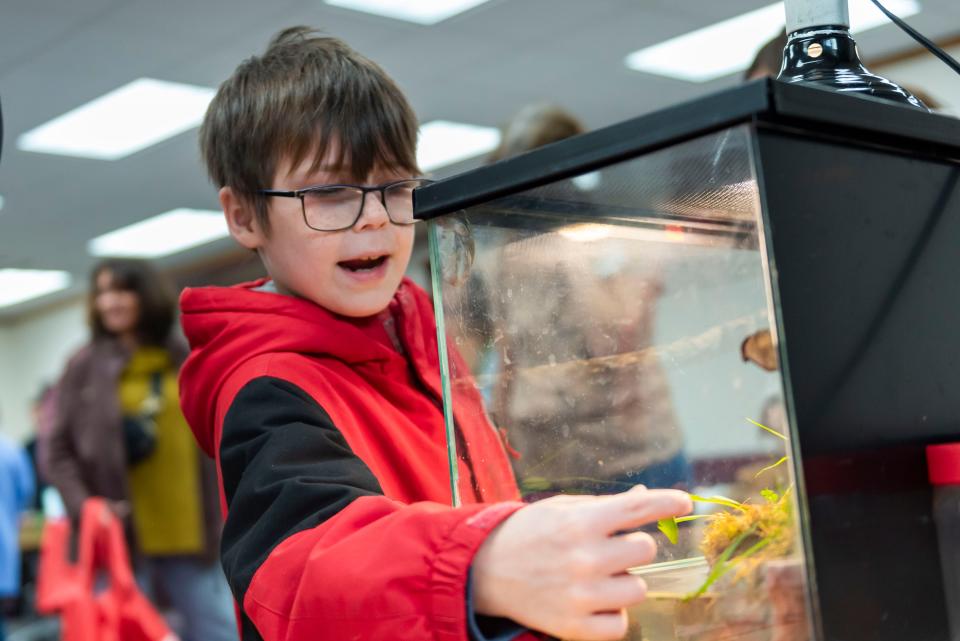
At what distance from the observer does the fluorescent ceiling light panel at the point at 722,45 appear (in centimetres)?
409

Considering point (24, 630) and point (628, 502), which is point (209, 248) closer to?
point (24, 630)

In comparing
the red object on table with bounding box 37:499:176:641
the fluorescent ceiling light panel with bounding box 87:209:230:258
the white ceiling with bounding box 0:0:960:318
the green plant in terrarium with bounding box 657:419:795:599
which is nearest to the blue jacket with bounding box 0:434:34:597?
the red object on table with bounding box 37:499:176:641

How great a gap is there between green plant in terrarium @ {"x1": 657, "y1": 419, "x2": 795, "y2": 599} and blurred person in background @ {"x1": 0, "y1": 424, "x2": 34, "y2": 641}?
352 cm

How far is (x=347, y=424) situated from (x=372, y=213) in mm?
173

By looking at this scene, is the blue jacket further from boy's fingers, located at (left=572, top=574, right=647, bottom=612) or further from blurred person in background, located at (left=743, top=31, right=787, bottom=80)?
boy's fingers, located at (left=572, top=574, right=647, bottom=612)

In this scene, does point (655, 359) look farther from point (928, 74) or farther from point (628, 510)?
point (928, 74)

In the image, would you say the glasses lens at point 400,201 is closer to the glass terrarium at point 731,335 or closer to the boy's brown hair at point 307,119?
the boy's brown hair at point 307,119

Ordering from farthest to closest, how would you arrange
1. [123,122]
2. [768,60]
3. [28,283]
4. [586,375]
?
1. [28,283]
2. [123,122]
3. [768,60]
4. [586,375]

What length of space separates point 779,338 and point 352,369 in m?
0.40

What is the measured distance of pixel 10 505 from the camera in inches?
155

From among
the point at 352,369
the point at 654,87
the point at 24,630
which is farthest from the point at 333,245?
the point at 24,630

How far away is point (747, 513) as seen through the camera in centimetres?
55

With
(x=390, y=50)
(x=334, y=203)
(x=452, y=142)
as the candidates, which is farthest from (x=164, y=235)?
(x=334, y=203)

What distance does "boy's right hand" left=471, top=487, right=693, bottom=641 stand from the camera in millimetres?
490
